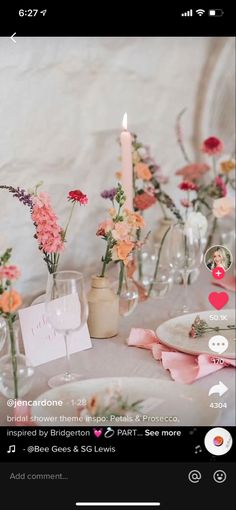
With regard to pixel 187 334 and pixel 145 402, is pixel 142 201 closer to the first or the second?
pixel 187 334

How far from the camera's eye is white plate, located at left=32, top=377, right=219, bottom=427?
692mm

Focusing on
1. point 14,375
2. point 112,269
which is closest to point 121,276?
point 112,269

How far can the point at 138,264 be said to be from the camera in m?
1.07

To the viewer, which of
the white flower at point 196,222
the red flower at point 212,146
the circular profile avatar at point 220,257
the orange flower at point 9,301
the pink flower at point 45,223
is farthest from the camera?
the red flower at point 212,146

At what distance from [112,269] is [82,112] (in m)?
0.30

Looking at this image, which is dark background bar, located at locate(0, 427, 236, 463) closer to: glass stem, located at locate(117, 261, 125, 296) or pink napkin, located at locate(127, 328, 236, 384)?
pink napkin, located at locate(127, 328, 236, 384)

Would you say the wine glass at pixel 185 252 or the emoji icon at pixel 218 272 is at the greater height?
the wine glass at pixel 185 252

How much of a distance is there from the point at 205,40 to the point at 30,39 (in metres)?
0.53

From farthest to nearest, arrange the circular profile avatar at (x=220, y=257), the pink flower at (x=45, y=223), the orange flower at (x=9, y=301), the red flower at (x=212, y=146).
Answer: the red flower at (x=212, y=146) < the circular profile avatar at (x=220, y=257) < the pink flower at (x=45, y=223) < the orange flower at (x=9, y=301)

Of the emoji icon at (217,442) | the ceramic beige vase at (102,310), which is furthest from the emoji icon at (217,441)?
the ceramic beige vase at (102,310)

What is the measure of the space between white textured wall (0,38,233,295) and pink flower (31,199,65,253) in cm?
10

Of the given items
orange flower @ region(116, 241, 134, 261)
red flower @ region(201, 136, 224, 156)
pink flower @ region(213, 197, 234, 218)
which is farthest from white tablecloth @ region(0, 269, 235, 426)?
red flower @ region(201, 136, 224, 156)

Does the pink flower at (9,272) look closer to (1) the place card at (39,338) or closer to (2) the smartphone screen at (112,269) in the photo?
(2) the smartphone screen at (112,269)

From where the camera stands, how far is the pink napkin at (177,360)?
2.47 ft
